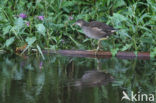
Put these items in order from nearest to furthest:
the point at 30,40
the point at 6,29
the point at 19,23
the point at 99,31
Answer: the point at 99,31, the point at 30,40, the point at 6,29, the point at 19,23

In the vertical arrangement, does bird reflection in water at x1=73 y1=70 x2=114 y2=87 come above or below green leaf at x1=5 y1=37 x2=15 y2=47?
below

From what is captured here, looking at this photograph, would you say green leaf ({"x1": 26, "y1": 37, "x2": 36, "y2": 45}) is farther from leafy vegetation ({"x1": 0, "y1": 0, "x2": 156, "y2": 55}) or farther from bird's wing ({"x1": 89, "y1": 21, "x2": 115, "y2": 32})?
bird's wing ({"x1": 89, "y1": 21, "x2": 115, "y2": 32})

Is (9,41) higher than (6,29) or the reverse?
the reverse

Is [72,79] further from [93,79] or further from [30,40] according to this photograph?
[30,40]

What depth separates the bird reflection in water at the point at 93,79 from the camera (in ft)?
23.6

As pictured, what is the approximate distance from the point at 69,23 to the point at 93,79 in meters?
3.83

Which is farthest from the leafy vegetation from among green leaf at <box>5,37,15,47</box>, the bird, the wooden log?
the bird

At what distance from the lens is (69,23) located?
11250mm

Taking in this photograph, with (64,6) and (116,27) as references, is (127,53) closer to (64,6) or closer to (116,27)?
(116,27)

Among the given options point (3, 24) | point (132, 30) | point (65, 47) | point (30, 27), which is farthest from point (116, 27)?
point (3, 24)

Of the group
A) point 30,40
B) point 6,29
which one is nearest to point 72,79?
point 30,40

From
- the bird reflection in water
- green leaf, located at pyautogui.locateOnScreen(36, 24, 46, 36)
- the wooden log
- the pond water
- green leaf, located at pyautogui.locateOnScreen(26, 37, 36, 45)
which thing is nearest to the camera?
the pond water

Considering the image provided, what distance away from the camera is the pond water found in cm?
628

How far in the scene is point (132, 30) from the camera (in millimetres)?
10070
